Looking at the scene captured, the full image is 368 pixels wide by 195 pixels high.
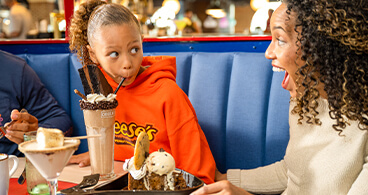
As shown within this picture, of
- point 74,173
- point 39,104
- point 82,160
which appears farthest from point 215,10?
point 74,173

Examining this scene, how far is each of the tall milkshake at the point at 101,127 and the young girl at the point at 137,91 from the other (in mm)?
249

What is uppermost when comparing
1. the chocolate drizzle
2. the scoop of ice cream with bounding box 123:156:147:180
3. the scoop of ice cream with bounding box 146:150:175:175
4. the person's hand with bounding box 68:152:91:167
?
the chocolate drizzle

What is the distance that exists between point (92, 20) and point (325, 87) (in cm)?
84

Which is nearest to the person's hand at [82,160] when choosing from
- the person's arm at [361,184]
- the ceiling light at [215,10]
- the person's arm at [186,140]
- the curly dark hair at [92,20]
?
the person's arm at [186,140]

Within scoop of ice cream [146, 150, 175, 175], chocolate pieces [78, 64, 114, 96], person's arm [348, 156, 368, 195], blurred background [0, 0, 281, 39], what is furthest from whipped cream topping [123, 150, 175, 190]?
blurred background [0, 0, 281, 39]

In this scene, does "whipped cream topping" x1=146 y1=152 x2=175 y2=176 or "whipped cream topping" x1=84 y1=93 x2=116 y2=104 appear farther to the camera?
"whipped cream topping" x1=84 y1=93 x2=116 y2=104

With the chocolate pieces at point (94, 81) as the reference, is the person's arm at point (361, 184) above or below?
below

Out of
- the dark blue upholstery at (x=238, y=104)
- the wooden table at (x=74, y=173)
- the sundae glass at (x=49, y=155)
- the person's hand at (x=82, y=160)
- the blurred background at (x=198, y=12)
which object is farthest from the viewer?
the blurred background at (x=198, y=12)

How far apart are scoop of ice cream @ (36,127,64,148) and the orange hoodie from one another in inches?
25.2

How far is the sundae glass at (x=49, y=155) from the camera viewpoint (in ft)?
2.68

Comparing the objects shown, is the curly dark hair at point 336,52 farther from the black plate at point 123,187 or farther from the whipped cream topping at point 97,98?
the whipped cream topping at point 97,98

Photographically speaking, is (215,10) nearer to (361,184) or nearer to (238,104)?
(238,104)

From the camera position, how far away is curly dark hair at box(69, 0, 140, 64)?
55.3 inches

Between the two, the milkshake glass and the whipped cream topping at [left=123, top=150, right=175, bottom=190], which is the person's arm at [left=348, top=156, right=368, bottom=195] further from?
the milkshake glass
